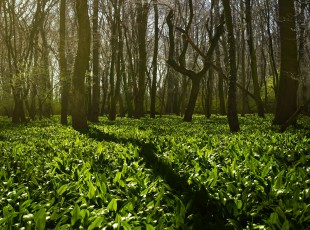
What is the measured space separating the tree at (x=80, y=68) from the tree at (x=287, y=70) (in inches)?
272

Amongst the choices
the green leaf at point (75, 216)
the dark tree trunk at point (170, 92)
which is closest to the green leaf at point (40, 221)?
the green leaf at point (75, 216)

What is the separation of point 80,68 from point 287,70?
23.9 feet

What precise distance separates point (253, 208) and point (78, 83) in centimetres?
1091

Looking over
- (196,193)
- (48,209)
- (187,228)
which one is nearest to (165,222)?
(187,228)

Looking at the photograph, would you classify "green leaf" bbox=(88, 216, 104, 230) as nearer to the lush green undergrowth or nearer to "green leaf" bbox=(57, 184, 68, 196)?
the lush green undergrowth

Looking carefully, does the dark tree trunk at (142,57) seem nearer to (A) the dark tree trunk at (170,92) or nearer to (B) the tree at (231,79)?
(B) the tree at (231,79)

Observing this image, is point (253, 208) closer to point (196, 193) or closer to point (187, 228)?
point (196, 193)

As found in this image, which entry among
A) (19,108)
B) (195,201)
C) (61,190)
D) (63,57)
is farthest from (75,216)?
(19,108)

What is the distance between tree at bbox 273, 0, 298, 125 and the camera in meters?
12.6

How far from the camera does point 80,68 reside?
1346 cm

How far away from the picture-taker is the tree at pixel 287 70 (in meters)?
12.6

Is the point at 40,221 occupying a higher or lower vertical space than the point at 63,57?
lower

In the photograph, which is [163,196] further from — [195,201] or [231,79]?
[231,79]

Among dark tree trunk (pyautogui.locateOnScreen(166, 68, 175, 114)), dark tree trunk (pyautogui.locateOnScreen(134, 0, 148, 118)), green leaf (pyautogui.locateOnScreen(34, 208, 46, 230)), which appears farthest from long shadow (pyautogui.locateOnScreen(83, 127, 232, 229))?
dark tree trunk (pyautogui.locateOnScreen(166, 68, 175, 114))
